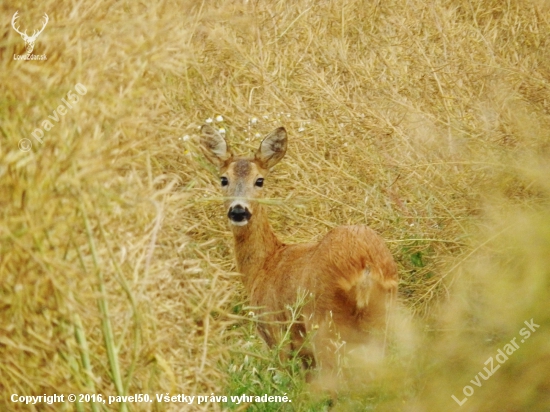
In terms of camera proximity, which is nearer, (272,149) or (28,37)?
(28,37)

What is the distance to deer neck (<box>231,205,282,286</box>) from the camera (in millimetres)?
6898

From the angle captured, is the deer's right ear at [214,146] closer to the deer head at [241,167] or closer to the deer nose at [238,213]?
the deer head at [241,167]

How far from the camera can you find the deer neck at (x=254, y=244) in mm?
6898

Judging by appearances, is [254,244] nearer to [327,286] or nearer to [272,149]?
[272,149]

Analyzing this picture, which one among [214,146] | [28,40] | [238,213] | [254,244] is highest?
[28,40]

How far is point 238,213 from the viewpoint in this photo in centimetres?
668

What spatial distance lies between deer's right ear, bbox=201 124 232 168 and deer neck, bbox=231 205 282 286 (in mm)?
500

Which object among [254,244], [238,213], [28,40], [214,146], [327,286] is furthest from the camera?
[214,146]

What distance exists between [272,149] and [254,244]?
74cm

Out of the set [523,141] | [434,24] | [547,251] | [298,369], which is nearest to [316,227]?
[523,141]

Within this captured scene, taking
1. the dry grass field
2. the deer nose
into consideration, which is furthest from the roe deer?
the dry grass field

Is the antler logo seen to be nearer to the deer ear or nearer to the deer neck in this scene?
the deer neck

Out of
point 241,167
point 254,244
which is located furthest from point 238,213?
point 241,167

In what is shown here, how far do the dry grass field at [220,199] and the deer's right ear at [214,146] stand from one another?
0.28 metres
